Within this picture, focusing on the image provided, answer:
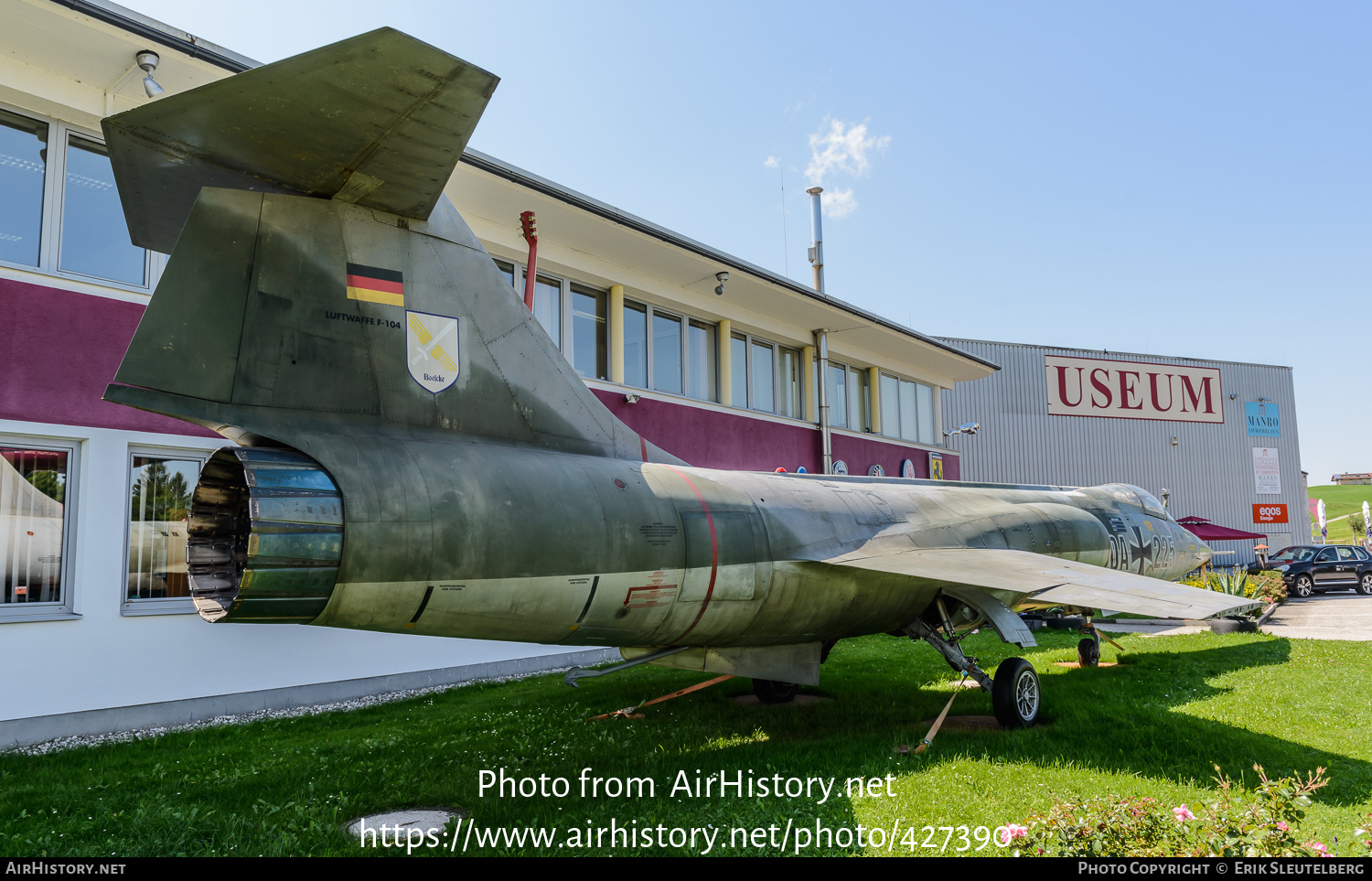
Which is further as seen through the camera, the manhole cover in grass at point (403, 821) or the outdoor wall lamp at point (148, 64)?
the outdoor wall lamp at point (148, 64)

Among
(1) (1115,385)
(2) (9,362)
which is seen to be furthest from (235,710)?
(1) (1115,385)

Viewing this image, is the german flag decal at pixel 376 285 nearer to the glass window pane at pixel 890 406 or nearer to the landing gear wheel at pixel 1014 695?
the landing gear wheel at pixel 1014 695

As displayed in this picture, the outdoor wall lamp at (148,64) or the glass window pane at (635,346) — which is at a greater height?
the outdoor wall lamp at (148,64)

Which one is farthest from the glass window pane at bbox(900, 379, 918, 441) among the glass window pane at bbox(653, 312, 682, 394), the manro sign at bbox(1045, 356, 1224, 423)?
the manro sign at bbox(1045, 356, 1224, 423)

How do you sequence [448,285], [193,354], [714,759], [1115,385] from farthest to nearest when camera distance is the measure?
[1115,385] → [714,759] → [448,285] → [193,354]

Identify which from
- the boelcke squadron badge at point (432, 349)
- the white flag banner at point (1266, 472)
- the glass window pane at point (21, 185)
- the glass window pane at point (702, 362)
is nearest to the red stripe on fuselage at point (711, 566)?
the boelcke squadron badge at point (432, 349)

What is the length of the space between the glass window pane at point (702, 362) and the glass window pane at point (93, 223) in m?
8.52

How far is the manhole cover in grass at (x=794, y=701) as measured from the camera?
862 centimetres

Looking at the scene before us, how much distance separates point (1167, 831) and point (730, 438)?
11.1m

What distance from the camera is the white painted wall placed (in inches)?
287

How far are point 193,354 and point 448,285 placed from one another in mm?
1580

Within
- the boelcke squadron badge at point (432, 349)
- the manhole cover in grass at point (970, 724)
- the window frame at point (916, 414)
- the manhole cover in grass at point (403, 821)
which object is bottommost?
the manhole cover in grass at point (970, 724)

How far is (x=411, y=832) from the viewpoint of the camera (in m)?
4.66
